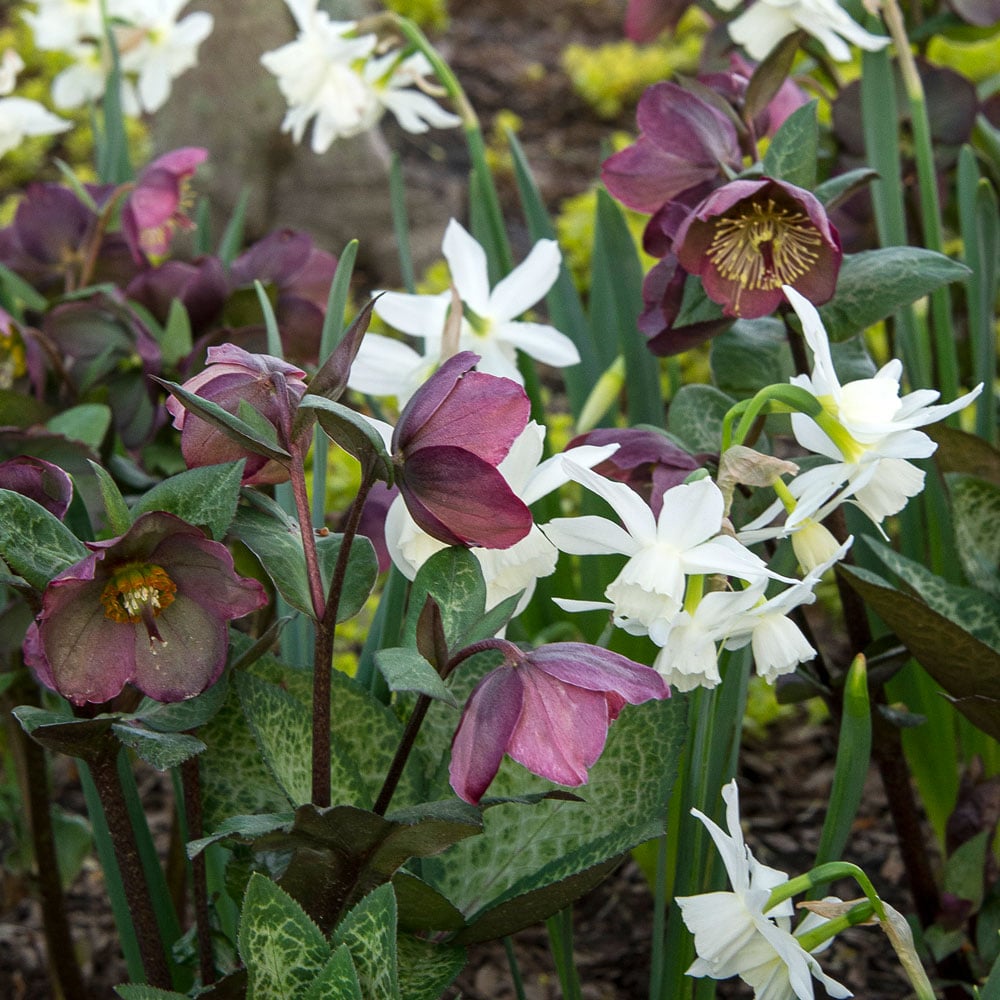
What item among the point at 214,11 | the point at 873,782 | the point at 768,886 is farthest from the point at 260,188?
the point at 768,886

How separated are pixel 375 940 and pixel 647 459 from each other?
0.35 meters

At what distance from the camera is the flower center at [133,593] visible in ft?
2.19

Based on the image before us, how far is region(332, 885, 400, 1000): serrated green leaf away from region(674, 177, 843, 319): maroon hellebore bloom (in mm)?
457

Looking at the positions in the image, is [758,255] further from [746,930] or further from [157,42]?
[157,42]

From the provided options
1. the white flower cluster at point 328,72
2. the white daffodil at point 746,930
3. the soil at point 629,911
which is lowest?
the soil at point 629,911

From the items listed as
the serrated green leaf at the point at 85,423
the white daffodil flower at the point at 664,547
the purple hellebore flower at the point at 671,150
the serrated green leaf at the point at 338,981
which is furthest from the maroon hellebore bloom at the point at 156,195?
the serrated green leaf at the point at 338,981

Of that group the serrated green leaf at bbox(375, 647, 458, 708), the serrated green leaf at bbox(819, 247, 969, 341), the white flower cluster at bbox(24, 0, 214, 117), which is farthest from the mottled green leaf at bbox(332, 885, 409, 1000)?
the white flower cluster at bbox(24, 0, 214, 117)

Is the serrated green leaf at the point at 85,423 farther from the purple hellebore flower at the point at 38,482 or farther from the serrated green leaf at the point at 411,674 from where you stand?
the serrated green leaf at the point at 411,674

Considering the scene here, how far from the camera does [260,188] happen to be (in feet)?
8.85

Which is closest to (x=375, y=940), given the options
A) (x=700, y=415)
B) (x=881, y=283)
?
→ (x=700, y=415)

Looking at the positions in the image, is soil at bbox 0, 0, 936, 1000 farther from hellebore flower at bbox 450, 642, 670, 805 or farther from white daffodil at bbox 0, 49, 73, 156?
white daffodil at bbox 0, 49, 73, 156

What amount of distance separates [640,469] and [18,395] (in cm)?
56

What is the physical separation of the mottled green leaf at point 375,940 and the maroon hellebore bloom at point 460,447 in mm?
187

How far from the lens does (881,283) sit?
0.88 meters
